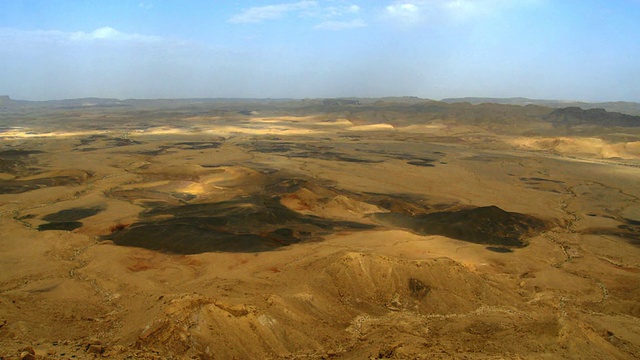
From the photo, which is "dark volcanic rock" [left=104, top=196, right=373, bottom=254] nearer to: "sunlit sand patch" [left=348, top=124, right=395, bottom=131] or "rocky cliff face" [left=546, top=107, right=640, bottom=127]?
"sunlit sand patch" [left=348, top=124, right=395, bottom=131]

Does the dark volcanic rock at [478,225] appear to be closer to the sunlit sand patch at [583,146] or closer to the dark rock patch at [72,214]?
the dark rock patch at [72,214]

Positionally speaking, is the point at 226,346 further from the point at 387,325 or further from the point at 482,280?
the point at 482,280

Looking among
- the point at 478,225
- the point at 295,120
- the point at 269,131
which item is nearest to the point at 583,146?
the point at 478,225

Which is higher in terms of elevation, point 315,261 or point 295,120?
point 295,120

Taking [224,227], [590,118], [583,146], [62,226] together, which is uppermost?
[590,118]

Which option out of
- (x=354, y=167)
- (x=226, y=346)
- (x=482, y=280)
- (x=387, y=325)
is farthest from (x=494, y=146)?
(x=226, y=346)

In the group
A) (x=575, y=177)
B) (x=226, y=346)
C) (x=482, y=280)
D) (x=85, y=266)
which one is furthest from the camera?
(x=575, y=177)

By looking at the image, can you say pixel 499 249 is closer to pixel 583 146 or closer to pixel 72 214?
pixel 72 214

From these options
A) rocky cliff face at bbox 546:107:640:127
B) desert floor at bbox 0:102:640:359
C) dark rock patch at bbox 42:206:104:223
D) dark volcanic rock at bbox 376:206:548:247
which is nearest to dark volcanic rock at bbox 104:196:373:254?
desert floor at bbox 0:102:640:359
